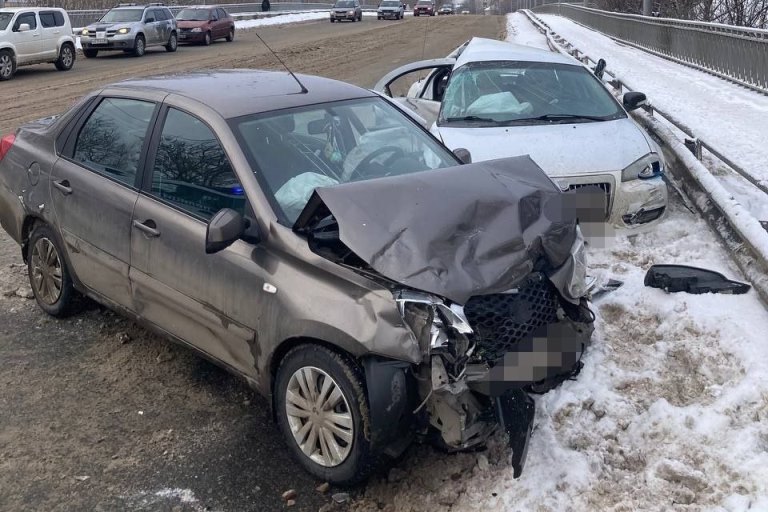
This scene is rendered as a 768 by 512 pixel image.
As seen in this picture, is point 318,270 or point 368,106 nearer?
point 318,270

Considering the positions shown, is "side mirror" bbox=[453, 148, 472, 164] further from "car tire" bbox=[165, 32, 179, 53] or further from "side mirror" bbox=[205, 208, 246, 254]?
"car tire" bbox=[165, 32, 179, 53]

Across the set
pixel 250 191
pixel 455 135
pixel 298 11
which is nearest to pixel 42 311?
pixel 250 191

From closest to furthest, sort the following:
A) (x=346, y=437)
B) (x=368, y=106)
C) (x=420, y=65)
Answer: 1. (x=346, y=437)
2. (x=368, y=106)
3. (x=420, y=65)

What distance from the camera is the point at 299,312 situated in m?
3.51

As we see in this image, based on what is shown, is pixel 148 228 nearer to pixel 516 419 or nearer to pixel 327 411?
pixel 327 411

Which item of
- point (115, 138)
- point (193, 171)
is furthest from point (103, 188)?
point (193, 171)

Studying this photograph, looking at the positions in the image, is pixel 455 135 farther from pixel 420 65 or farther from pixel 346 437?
pixel 346 437

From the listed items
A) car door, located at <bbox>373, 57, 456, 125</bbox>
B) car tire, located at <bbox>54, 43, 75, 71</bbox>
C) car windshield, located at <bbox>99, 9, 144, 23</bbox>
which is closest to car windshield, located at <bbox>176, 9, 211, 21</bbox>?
car windshield, located at <bbox>99, 9, 144, 23</bbox>

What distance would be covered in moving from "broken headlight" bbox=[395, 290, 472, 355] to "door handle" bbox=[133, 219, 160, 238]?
165 cm

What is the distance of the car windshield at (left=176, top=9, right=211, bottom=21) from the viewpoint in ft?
109

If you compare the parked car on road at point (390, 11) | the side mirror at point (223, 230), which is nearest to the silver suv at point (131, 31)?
the side mirror at point (223, 230)

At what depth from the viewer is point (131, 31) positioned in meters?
26.5

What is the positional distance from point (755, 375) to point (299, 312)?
2.36 m

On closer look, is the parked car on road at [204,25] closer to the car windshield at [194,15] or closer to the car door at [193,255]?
the car windshield at [194,15]
